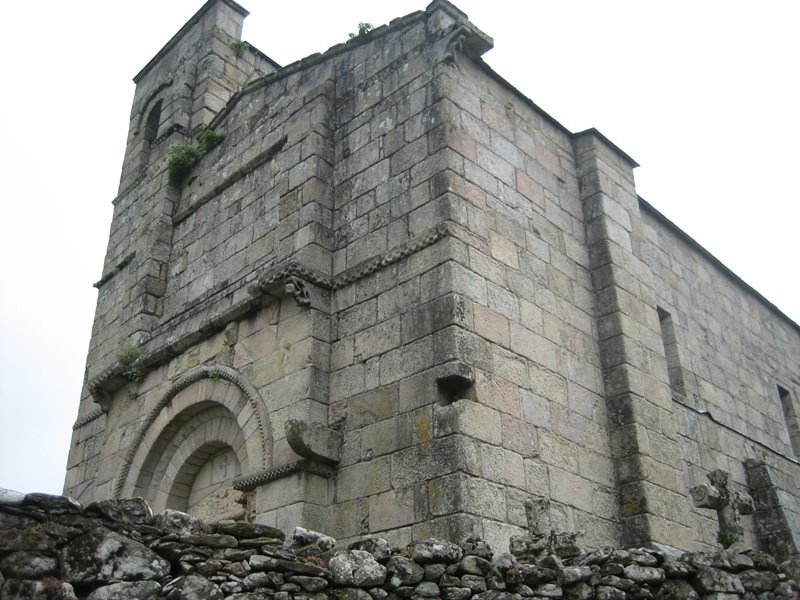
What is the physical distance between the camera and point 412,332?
7551 millimetres

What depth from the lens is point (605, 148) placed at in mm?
10219

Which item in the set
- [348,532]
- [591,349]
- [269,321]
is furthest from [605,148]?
[348,532]

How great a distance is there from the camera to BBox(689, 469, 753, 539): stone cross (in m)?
8.02

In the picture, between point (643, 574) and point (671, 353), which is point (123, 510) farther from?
point (671, 353)

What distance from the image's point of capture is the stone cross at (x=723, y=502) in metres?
8.02

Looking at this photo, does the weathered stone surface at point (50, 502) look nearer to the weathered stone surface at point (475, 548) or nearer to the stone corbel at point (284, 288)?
the weathered stone surface at point (475, 548)

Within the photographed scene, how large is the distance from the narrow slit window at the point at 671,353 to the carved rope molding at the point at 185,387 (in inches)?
204

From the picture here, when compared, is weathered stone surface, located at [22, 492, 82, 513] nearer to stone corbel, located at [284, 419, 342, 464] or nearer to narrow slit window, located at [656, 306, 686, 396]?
stone corbel, located at [284, 419, 342, 464]

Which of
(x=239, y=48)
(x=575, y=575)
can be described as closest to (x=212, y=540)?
(x=575, y=575)

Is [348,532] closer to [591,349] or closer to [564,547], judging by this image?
[564,547]

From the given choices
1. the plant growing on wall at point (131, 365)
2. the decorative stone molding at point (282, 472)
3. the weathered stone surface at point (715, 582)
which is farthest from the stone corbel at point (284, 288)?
the weathered stone surface at point (715, 582)

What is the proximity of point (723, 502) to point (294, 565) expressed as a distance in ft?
16.3

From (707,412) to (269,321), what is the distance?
216 inches

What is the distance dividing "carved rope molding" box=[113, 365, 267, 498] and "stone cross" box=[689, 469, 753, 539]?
4.01 meters
